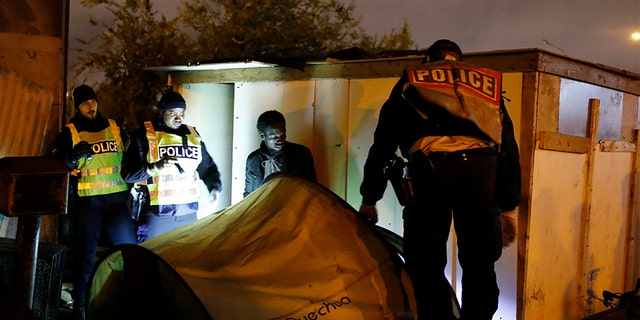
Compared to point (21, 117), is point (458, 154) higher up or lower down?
A: lower down

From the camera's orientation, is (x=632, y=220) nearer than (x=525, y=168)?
No

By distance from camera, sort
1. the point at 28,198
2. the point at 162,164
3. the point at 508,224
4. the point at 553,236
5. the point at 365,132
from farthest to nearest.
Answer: the point at 365,132 < the point at 162,164 < the point at 553,236 < the point at 508,224 < the point at 28,198

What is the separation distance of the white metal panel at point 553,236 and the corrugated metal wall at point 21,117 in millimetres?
4655

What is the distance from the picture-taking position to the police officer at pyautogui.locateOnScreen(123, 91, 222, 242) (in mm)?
5078

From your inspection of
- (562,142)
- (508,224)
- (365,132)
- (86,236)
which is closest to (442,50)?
(508,224)

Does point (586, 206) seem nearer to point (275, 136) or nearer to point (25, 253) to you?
point (275, 136)

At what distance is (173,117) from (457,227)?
9.04 feet

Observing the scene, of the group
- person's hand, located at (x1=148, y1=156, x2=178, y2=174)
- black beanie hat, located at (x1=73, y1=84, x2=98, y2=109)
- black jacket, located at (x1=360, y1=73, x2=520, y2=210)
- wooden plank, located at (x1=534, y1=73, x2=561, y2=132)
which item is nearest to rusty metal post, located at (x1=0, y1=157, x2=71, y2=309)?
black jacket, located at (x1=360, y1=73, x2=520, y2=210)

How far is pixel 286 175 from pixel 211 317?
1.34 meters

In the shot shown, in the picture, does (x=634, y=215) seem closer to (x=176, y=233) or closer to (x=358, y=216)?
(x=358, y=216)

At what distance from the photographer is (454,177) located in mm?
3301

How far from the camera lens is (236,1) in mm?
14508

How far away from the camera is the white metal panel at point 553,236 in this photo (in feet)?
14.8

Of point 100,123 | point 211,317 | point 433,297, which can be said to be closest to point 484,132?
point 433,297
